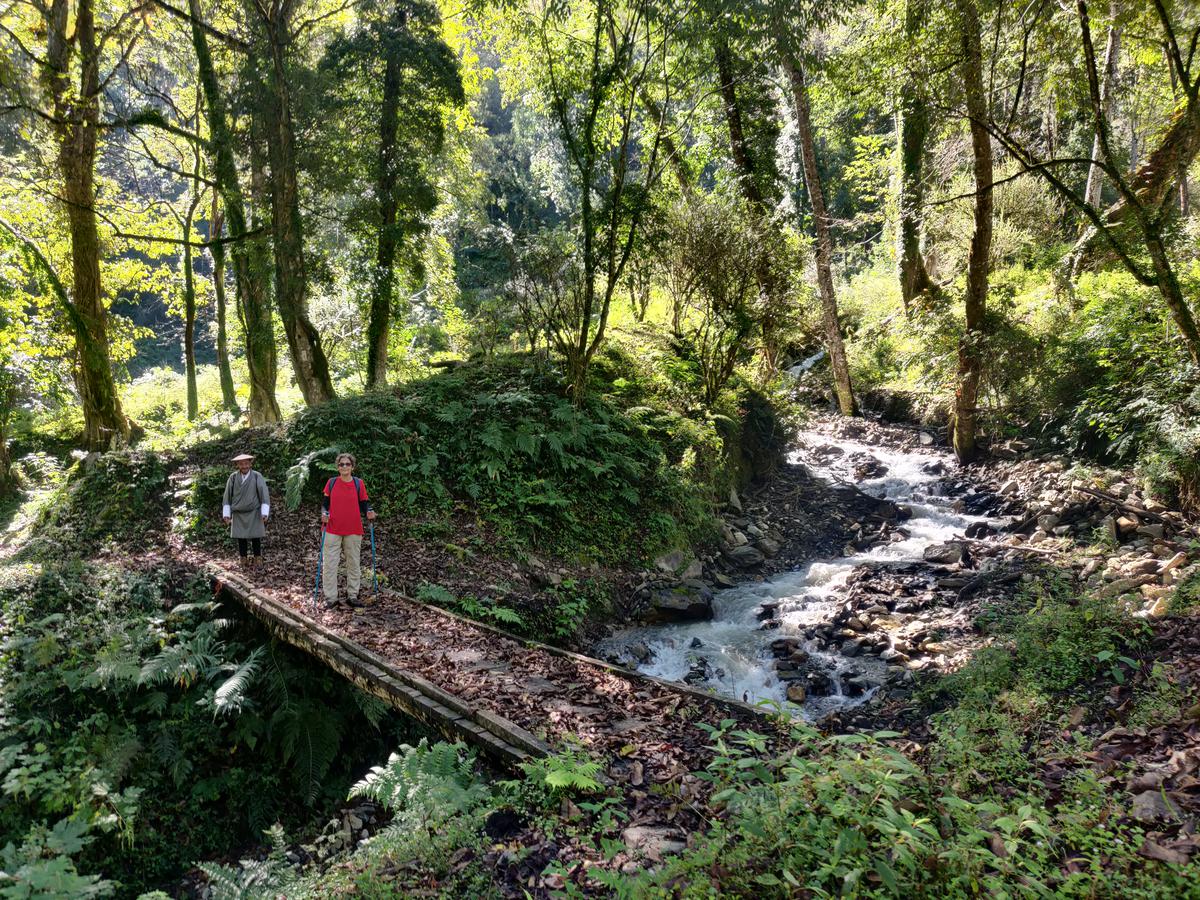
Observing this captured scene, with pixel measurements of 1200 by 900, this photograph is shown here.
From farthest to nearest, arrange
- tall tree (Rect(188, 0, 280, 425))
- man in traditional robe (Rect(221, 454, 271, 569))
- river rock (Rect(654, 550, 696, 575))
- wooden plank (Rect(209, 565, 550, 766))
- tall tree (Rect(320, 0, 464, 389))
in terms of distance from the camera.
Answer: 1. tall tree (Rect(320, 0, 464, 389))
2. tall tree (Rect(188, 0, 280, 425))
3. river rock (Rect(654, 550, 696, 575))
4. man in traditional robe (Rect(221, 454, 271, 569))
5. wooden plank (Rect(209, 565, 550, 766))

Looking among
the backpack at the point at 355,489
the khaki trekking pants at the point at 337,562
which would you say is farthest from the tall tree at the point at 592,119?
the khaki trekking pants at the point at 337,562

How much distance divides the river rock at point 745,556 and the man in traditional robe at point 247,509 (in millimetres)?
7438

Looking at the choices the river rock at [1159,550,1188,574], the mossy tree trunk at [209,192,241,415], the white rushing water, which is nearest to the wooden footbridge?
the white rushing water

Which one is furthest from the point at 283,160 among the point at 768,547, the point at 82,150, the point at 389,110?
the point at 768,547

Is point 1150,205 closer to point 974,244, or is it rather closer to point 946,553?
point 974,244

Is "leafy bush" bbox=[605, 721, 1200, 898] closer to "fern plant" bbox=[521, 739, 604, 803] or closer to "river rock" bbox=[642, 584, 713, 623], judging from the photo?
"fern plant" bbox=[521, 739, 604, 803]

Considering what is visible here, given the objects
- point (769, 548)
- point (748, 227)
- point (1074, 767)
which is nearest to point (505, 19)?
point (748, 227)

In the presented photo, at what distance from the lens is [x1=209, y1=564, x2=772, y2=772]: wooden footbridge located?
4531 mm

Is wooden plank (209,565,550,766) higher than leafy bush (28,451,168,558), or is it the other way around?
leafy bush (28,451,168,558)

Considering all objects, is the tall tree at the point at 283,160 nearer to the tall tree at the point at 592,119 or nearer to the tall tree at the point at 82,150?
the tall tree at the point at 82,150

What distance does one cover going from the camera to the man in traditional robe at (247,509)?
8.20 metres

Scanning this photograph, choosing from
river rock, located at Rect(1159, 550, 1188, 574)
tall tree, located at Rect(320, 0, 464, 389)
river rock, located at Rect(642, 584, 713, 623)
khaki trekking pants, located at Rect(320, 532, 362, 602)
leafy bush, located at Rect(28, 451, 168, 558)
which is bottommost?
river rock, located at Rect(642, 584, 713, 623)

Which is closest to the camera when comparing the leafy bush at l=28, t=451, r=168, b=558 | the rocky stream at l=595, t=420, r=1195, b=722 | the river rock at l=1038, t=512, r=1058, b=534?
the rocky stream at l=595, t=420, r=1195, b=722

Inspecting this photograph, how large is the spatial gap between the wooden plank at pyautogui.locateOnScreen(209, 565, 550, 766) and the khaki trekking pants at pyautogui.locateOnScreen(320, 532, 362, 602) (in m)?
0.49
